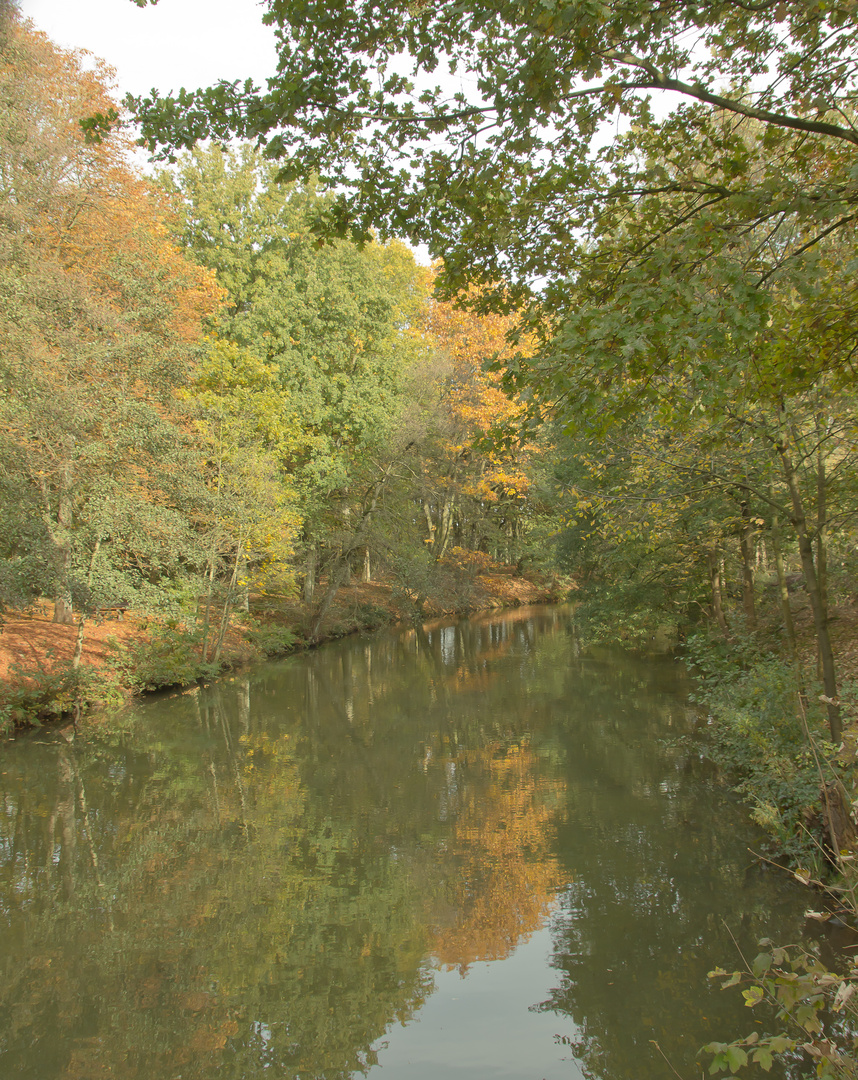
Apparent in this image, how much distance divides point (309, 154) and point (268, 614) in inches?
765

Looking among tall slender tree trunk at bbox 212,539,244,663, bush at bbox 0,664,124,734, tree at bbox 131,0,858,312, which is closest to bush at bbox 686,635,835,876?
tree at bbox 131,0,858,312

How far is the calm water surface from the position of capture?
4879 millimetres

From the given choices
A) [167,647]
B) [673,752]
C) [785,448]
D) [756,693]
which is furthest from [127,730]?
[785,448]

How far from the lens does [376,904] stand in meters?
6.67

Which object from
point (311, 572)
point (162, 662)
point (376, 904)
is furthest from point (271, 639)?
point (376, 904)

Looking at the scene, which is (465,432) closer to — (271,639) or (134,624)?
(271,639)

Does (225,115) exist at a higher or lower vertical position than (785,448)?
higher

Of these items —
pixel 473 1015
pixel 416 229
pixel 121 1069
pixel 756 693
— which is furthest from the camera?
pixel 756 693

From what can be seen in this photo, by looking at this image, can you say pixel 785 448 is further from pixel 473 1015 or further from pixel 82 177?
pixel 82 177

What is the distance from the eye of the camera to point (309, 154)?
5.80 meters

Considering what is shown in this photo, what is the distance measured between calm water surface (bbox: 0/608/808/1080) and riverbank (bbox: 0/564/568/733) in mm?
758

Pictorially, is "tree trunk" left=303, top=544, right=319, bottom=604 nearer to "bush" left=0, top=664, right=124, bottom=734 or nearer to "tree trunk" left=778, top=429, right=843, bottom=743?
"bush" left=0, top=664, right=124, bottom=734

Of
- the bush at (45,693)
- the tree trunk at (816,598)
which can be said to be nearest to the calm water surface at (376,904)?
the bush at (45,693)

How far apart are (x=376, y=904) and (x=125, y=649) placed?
34.6ft
